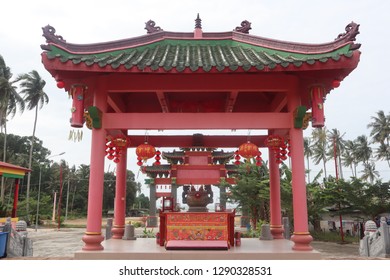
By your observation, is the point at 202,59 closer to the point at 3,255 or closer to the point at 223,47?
the point at 223,47

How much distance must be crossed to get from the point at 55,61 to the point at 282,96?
5.57 meters

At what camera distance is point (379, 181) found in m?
24.2

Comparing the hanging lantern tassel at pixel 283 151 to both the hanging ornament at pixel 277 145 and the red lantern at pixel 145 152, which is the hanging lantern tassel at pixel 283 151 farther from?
the red lantern at pixel 145 152

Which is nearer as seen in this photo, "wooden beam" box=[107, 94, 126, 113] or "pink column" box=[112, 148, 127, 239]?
"wooden beam" box=[107, 94, 126, 113]

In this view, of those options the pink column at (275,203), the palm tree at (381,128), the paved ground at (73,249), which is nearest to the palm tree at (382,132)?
the palm tree at (381,128)

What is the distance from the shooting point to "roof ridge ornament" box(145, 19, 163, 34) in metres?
9.59

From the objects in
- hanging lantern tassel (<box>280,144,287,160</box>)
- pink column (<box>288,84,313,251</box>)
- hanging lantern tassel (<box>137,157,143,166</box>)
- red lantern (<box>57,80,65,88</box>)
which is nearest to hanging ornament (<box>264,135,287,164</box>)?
hanging lantern tassel (<box>280,144,287,160</box>)

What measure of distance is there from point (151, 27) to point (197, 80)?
311cm

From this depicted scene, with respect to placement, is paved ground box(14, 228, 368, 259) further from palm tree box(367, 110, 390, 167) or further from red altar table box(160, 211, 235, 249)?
palm tree box(367, 110, 390, 167)

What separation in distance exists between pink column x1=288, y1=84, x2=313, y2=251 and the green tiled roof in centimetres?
119

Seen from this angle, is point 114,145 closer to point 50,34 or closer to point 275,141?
point 50,34

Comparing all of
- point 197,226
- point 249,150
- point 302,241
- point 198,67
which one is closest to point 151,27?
point 198,67

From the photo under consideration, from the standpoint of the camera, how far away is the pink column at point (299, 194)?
6.93m

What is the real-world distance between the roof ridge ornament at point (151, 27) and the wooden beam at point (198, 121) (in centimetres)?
339
